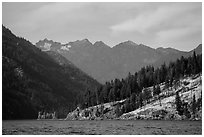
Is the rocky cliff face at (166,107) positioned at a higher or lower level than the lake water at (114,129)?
higher

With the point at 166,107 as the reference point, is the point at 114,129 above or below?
below

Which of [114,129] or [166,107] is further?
[166,107]

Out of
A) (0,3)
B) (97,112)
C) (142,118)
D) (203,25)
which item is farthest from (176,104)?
(0,3)

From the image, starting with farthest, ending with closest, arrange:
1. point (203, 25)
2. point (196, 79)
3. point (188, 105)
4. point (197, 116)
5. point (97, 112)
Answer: point (97, 112) → point (196, 79) → point (188, 105) → point (197, 116) → point (203, 25)

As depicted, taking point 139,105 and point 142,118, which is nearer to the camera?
point 142,118

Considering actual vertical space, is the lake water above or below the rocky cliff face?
below

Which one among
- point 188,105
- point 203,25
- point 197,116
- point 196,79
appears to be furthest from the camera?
point 196,79

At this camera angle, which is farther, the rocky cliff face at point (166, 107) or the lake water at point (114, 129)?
the rocky cliff face at point (166, 107)

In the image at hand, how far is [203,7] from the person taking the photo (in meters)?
53.9

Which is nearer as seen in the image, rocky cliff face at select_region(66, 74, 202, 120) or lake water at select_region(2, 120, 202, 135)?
lake water at select_region(2, 120, 202, 135)

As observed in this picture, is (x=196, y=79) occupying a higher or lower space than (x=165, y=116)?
higher

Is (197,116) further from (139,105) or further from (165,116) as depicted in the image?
(139,105)

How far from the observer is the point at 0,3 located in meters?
53.8

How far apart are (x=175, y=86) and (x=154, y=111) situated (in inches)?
1139
